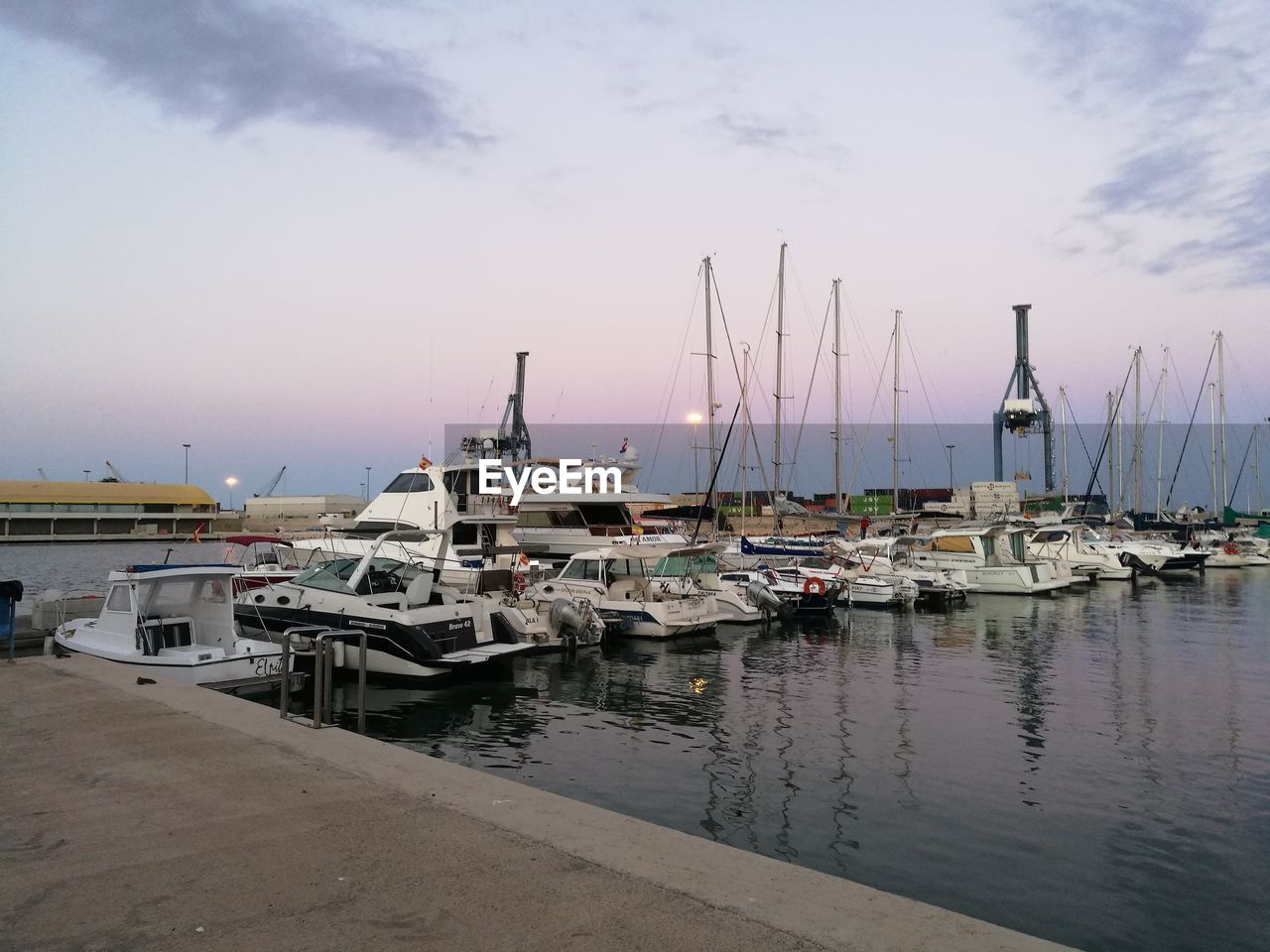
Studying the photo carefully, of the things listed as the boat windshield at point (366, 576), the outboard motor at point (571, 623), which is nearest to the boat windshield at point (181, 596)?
the boat windshield at point (366, 576)

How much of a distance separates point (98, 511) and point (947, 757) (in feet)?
340

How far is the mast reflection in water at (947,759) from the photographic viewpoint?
8.66 m

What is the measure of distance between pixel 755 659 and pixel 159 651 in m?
13.6

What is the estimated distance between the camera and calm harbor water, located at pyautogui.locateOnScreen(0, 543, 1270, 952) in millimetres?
8664

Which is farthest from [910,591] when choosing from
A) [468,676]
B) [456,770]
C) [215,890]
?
[215,890]

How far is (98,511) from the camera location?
96312mm

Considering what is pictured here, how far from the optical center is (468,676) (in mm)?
19375

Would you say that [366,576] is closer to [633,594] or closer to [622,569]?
[633,594]

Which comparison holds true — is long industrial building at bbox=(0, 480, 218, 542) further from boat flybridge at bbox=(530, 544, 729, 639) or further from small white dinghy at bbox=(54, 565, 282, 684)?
small white dinghy at bbox=(54, 565, 282, 684)

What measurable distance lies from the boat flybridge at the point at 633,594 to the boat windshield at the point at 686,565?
67 cm

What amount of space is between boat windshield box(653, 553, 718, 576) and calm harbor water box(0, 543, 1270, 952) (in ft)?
11.6

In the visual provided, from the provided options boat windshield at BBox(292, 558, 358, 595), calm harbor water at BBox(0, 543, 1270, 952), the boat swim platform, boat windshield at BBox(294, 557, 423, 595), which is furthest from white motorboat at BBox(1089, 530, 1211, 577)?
the boat swim platform

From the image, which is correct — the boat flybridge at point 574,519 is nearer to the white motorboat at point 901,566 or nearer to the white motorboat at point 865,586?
the white motorboat at point 865,586

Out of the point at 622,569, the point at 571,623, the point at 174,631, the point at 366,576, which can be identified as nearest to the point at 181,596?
the point at 174,631
